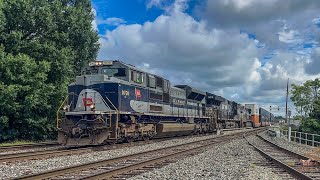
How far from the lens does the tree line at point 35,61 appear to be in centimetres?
2062

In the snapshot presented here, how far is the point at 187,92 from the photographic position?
1097 inches

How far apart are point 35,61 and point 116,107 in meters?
9.53

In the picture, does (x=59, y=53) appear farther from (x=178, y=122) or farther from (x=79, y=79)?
(x=178, y=122)

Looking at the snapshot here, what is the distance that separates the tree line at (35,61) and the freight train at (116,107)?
10.9 ft

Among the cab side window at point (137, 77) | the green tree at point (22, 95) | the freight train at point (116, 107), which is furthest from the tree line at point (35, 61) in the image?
the cab side window at point (137, 77)

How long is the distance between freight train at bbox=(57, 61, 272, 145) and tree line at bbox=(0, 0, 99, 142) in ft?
10.9

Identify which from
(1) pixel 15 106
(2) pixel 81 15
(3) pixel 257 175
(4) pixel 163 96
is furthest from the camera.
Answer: (2) pixel 81 15

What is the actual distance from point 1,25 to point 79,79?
26.1 feet

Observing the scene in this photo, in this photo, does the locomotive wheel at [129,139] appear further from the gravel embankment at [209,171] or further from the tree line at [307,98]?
the tree line at [307,98]

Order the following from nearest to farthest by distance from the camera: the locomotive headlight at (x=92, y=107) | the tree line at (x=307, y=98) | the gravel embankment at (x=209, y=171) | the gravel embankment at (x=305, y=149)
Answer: the gravel embankment at (x=209, y=171)
the gravel embankment at (x=305, y=149)
the locomotive headlight at (x=92, y=107)
the tree line at (x=307, y=98)

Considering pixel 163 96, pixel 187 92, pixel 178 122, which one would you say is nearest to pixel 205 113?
pixel 187 92

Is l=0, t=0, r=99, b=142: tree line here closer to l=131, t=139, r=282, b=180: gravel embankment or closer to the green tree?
the green tree

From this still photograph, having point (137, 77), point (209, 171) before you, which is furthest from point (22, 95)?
point (209, 171)

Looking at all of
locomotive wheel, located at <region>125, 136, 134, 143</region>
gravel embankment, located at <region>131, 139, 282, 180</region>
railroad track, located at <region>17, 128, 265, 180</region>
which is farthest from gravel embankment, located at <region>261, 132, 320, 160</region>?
locomotive wheel, located at <region>125, 136, 134, 143</region>
